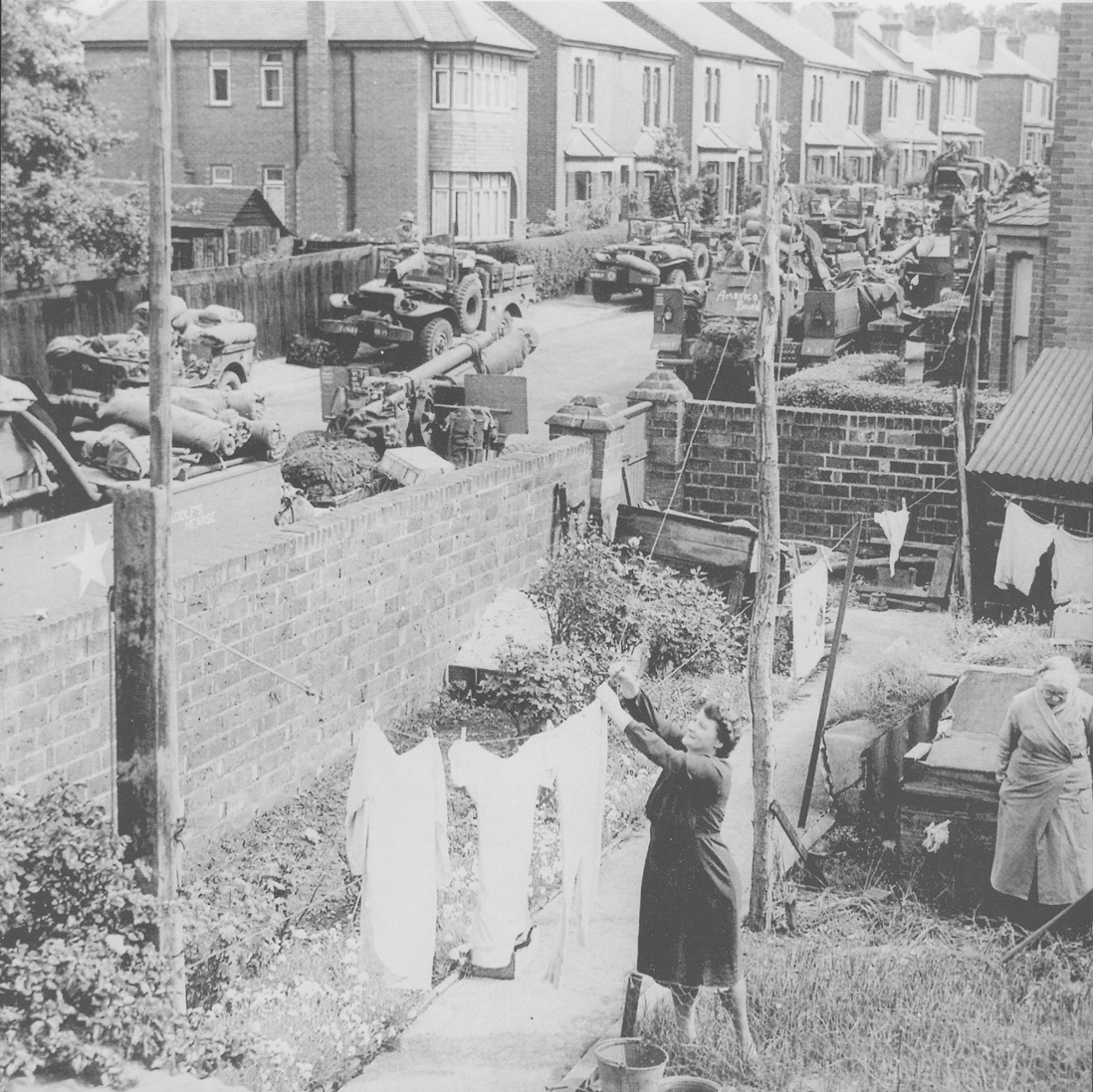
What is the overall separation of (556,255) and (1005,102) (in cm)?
4016

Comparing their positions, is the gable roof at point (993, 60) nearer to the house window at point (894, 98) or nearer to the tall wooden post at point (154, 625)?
the house window at point (894, 98)

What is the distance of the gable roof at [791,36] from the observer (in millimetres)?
56438

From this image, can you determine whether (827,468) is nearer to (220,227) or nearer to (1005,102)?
(220,227)

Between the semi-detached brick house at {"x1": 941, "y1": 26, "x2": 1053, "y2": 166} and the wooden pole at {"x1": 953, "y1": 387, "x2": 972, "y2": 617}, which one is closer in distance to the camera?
the wooden pole at {"x1": 953, "y1": 387, "x2": 972, "y2": 617}

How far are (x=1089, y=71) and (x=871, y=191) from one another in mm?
26230

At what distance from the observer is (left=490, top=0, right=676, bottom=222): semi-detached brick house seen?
A: 1737 inches

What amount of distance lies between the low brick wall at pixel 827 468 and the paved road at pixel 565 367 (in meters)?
3.50

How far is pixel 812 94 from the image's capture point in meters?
57.7

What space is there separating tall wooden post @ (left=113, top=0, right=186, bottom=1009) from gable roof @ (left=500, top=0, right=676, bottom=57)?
39180 millimetres

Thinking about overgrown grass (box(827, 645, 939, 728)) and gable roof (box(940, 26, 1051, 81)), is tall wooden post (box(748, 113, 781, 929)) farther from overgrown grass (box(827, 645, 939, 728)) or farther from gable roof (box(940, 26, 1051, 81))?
gable roof (box(940, 26, 1051, 81))

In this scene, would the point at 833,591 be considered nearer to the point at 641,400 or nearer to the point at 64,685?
the point at 641,400

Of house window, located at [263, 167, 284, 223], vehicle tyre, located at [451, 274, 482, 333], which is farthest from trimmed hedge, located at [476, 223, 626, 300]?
vehicle tyre, located at [451, 274, 482, 333]

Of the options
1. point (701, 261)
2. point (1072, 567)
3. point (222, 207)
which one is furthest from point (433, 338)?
point (701, 261)

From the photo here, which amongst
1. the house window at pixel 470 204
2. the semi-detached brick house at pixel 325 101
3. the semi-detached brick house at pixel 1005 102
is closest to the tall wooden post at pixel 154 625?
→ the semi-detached brick house at pixel 325 101
